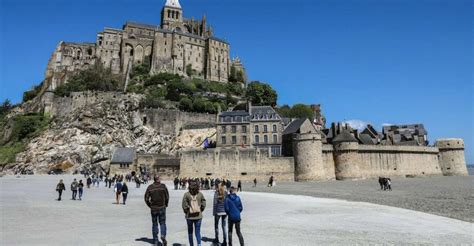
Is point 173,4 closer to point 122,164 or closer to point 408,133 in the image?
point 408,133

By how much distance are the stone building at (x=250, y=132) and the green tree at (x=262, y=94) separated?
61.8 feet

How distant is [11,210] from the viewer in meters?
13.1

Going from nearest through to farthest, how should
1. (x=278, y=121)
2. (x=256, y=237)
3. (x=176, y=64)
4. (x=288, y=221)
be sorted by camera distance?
(x=256, y=237)
(x=288, y=221)
(x=278, y=121)
(x=176, y=64)

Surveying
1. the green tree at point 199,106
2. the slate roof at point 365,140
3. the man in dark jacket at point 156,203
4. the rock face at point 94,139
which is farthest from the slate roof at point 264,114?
the man in dark jacket at point 156,203

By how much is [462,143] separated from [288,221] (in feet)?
169

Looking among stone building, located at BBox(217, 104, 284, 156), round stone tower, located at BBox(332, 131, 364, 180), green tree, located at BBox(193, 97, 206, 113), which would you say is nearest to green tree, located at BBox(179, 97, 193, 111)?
green tree, located at BBox(193, 97, 206, 113)

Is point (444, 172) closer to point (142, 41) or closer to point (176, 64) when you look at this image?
point (176, 64)

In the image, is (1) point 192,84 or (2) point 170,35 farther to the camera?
(2) point 170,35

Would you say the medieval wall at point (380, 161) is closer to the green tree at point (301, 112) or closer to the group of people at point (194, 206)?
the green tree at point (301, 112)

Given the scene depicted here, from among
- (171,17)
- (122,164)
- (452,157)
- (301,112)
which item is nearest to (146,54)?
(171,17)

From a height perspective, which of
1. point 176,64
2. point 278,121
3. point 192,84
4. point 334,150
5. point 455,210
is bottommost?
point 455,210

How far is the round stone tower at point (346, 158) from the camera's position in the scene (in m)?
39.3

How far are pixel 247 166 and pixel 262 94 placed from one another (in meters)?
29.2

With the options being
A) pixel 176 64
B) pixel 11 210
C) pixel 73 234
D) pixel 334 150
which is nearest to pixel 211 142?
pixel 334 150
